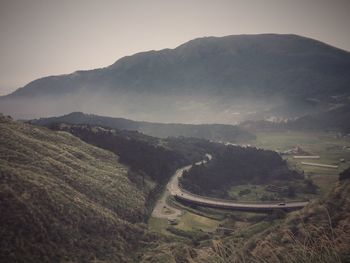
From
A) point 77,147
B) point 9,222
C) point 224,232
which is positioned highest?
point 77,147

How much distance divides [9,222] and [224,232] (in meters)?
59.3

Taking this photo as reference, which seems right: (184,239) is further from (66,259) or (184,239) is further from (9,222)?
(9,222)

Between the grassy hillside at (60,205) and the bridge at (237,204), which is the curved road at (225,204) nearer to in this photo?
the bridge at (237,204)

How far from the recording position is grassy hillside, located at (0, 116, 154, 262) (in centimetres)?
7025

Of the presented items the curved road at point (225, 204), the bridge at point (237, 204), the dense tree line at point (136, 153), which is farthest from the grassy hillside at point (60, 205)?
the dense tree line at point (136, 153)

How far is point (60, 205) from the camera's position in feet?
279

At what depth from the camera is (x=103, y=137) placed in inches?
7205

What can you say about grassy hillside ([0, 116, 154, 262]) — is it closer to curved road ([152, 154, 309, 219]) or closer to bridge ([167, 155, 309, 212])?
curved road ([152, 154, 309, 219])

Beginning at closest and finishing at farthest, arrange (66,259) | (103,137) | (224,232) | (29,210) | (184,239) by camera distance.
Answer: (66,259)
(29,210)
(184,239)
(224,232)
(103,137)

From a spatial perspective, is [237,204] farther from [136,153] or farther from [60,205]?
[60,205]

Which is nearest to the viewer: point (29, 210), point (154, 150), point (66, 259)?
point (66, 259)

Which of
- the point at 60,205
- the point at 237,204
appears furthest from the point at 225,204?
the point at 60,205

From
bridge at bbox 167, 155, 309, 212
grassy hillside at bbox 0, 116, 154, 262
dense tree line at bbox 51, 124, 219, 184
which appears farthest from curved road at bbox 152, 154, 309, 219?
dense tree line at bbox 51, 124, 219, 184

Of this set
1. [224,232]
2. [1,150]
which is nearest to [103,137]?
[1,150]
